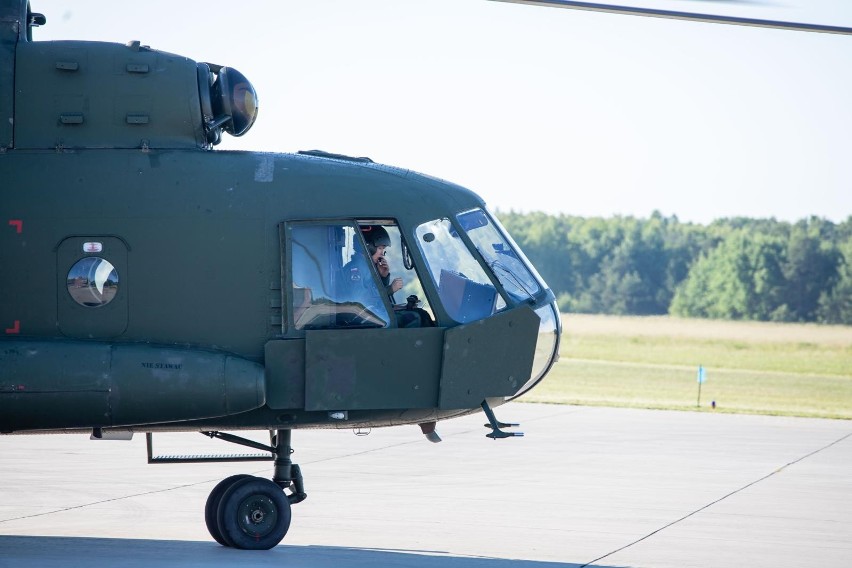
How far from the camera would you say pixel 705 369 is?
156ft

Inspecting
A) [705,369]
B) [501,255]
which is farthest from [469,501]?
[705,369]

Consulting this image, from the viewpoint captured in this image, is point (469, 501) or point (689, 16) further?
point (469, 501)

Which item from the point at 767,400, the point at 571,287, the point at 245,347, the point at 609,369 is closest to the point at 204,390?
the point at 245,347

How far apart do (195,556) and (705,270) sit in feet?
394

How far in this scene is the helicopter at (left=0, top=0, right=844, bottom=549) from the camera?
32.0 feet

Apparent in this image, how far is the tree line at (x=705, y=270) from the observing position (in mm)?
115250

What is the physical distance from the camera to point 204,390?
9617 millimetres

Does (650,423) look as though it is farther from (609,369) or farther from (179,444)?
(609,369)

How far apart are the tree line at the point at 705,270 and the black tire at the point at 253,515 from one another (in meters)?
104

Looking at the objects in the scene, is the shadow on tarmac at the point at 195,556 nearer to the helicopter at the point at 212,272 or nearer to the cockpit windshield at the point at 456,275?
the helicopter at the point at 212,272

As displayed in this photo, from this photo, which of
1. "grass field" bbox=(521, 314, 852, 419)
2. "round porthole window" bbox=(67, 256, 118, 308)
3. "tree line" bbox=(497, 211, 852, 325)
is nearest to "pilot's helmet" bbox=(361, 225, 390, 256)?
"round porthole window" bbox=(67, 256, 118, 308)

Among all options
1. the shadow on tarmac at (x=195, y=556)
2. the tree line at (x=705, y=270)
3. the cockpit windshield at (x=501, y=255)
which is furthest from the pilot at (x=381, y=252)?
the tree line at (x=705, y=270)

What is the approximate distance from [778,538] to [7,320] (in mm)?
7240

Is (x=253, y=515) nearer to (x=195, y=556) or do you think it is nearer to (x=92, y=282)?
(x=195, y=556)
